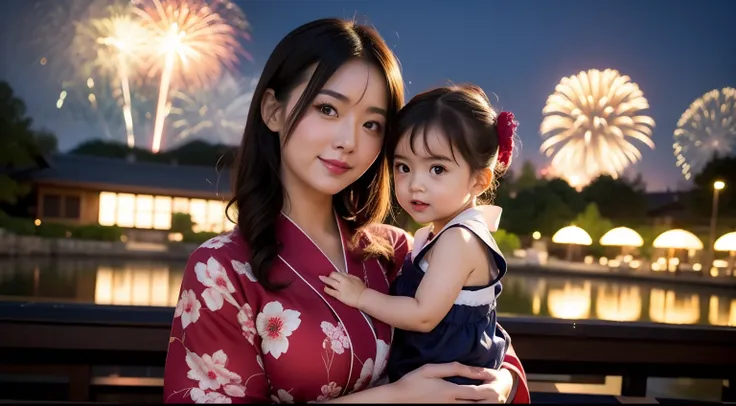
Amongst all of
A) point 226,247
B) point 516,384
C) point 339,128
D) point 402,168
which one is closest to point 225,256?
point 226,247

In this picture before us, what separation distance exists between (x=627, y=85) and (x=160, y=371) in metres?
2.31

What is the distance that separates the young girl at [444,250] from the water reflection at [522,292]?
1143 millimetres

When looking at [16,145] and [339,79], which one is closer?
[339,79]

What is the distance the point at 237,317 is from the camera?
38.1 inches

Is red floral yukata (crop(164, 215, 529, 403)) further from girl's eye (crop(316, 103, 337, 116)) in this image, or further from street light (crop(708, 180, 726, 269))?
street light (crop(708, 180, 726, 269))

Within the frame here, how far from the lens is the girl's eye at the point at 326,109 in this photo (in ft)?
3.42

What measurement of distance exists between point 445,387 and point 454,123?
1.63 ft

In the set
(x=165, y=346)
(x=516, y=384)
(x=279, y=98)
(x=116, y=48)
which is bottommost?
(x=165, y=346)

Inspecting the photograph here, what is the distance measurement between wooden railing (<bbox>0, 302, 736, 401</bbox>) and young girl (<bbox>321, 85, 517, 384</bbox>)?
32.9 inches

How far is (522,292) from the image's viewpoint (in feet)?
8.13

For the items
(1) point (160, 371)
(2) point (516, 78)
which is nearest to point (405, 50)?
(2) point (516, 78)

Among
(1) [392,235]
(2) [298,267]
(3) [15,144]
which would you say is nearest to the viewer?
(2) [298,267]

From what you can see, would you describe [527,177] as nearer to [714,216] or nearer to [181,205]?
[714,216]

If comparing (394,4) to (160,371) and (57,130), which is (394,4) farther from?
(160,371)
